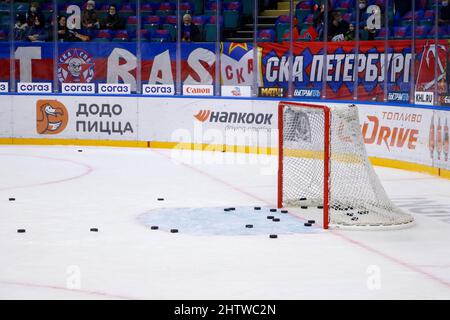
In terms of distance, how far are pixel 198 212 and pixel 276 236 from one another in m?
1.62

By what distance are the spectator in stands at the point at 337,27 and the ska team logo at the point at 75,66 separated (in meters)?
4.39

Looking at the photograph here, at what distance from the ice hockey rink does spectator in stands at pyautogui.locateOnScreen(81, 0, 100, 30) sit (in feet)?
16.1

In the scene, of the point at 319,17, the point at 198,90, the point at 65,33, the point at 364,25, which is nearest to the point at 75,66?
the point at 65,33

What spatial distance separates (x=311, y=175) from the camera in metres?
10.9

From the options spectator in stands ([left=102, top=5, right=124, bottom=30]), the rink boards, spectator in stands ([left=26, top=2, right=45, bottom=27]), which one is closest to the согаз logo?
the rink boards

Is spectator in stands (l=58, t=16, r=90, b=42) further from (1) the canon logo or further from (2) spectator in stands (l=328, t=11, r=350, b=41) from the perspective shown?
(2) spectator in stands (l=328, t=11, r=350, b=41)

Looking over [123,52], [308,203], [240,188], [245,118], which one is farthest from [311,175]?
[123,52]

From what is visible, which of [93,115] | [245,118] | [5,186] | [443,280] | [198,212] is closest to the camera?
[443,280]

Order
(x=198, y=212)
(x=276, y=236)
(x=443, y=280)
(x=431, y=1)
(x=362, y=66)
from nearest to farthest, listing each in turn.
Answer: (x=443, y=280)
(x=276, y=236)
(x=198, y=212)
(x=431, y=1)
(x=362, y=66)

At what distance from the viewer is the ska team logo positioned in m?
17.3

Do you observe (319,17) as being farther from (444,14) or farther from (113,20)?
(113,20)

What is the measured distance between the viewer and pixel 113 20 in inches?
691

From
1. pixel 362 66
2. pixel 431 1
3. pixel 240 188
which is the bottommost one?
pixel 240 188

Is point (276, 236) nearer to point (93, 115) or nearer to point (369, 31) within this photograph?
point (369, 31)
